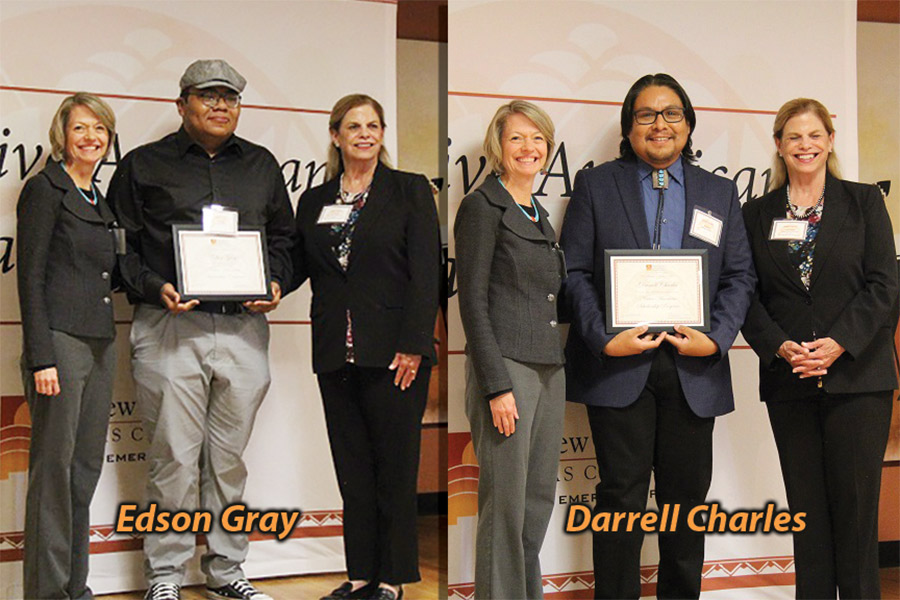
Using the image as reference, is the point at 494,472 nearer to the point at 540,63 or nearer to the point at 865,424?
the point at 865,424

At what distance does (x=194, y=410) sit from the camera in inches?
123

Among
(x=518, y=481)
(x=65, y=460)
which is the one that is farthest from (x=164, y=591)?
(x=518, y=481)

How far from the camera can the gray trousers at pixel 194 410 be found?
10.2 feet

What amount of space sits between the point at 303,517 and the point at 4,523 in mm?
1132

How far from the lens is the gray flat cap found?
3.15 meters

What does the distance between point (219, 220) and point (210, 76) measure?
0.52m

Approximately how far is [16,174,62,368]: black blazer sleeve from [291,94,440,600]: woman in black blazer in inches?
34.4

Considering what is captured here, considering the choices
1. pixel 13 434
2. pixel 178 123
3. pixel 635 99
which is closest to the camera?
pixel 635 99

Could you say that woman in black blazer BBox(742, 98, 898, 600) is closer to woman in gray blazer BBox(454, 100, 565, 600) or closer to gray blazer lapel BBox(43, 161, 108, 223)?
woman in gray blazer BBox(454, 100, 565, 600)

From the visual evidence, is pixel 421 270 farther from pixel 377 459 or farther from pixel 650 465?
pixel 650 465

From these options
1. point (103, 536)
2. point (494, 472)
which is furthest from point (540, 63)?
point (103, 536)

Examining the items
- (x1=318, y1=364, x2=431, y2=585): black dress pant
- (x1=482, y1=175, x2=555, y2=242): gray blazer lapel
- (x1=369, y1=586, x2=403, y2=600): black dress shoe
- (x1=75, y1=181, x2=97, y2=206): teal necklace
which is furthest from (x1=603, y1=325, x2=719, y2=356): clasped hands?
(x1=75, y1=181, x2=97, y2=206): teal necklace

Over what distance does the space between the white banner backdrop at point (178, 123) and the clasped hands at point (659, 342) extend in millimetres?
1340

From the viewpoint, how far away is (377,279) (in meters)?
3.11
